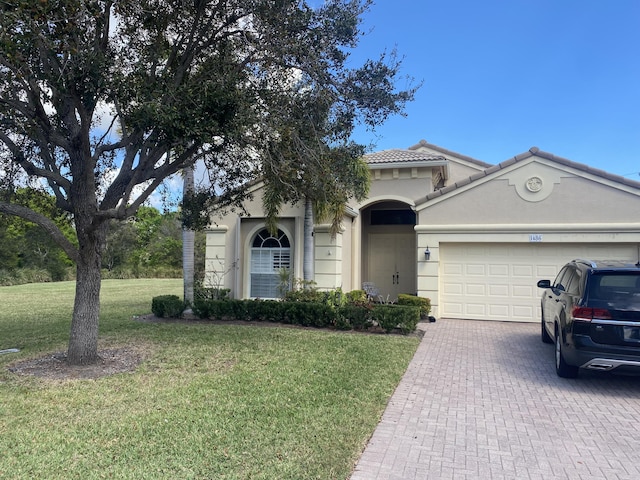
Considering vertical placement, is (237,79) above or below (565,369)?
above

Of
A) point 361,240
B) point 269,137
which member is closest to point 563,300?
point 269,137

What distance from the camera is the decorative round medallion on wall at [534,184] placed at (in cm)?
1228

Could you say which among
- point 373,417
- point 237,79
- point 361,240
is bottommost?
point 373,417

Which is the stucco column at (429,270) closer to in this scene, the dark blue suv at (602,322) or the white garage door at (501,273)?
the white garage door at (501,273)

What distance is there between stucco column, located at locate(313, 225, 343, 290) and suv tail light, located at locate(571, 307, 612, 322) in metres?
8.01

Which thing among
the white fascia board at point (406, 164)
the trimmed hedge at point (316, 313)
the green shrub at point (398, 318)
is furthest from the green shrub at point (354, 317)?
the white fascia board at point (406, 164)

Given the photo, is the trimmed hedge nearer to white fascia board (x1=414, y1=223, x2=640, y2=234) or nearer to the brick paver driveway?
the brick paver driveway

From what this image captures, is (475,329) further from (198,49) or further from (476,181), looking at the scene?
(198,49)

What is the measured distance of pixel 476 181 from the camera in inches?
507

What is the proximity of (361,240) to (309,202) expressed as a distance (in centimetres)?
459

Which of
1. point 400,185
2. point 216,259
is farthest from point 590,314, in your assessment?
point 216,259

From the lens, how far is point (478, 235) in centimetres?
1263

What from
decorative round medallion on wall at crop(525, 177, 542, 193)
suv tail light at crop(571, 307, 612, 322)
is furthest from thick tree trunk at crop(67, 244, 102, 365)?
decorative round medallion on wall at crop(525, 177, 542, 193)

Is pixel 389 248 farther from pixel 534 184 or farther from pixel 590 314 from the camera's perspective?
pixel 590 314
